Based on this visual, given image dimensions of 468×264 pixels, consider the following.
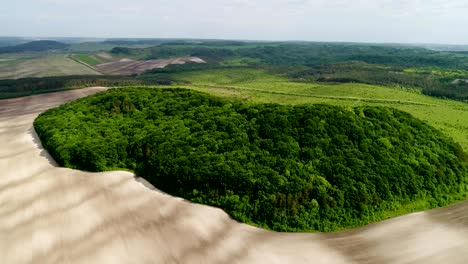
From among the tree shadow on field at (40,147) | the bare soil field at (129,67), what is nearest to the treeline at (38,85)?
the tree shadow on field at (40,147)

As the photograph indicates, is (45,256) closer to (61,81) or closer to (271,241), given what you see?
(271,241)

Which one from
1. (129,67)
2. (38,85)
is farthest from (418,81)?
(129,67)

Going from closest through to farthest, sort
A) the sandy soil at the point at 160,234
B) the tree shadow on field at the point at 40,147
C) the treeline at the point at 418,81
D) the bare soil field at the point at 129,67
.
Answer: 1. the sandy soil at the point at 160,234
2. the tree shadow on field at the point at 40,147
3. the treeline at the point at 418,81
4. the bare soil field at the point at 129,67

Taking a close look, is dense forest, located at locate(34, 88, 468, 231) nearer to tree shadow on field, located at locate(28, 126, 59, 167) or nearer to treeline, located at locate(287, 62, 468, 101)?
tree shadow on field, located at locate(28, 126, 59, 167)

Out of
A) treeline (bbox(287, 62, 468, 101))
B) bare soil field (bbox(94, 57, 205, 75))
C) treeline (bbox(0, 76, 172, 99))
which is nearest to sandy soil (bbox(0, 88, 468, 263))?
treeline (bbox(0, 76, 172, 99))

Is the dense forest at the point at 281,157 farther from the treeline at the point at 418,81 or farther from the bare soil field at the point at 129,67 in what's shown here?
the bare soil field at the point at 129,67

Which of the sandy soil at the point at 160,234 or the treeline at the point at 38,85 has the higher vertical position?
the treeline at the point at 38,85

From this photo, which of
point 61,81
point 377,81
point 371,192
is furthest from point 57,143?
point 377,81
